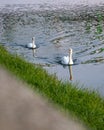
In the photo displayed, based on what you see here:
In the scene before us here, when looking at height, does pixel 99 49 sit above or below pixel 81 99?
below

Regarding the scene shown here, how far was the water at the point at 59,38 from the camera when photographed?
78.7ft

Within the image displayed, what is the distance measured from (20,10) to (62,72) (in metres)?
33.6

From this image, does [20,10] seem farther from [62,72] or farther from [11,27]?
[62,72]

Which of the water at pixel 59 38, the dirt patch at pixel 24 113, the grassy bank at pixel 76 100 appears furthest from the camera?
the water at pixel 59 38

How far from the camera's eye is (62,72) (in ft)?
79.8

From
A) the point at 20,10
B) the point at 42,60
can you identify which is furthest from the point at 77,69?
the point at 20,10

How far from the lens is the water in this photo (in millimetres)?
23987

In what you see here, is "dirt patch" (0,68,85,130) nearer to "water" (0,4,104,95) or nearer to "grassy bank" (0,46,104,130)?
"grassy bank" (0,46,104,130)

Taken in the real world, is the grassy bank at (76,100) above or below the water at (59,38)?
above

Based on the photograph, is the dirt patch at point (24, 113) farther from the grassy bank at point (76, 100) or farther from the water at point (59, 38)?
the water at point (59, 38)

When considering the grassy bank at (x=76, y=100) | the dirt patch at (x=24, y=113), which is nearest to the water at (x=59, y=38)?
the grassy bank at (x=76, y=100)

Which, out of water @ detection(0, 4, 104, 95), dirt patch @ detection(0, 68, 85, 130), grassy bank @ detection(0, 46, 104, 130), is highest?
dirt patch @ detection(0, 68, 85, 130)

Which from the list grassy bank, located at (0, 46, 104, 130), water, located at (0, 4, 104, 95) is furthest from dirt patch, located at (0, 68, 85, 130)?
water, located at (0, 4, 104, 95)

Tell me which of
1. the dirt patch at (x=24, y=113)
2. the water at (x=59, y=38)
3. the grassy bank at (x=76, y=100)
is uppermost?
the dirt patch at (x=24, y=113)
